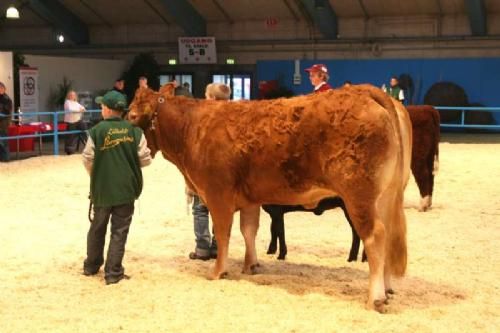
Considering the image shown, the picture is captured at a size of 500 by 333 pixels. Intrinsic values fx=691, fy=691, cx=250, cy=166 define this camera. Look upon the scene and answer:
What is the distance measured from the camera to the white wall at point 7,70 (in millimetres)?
17297

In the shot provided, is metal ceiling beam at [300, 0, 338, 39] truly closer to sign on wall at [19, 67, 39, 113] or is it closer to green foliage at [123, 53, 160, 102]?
green foliage at [123, 53, 160, 102]

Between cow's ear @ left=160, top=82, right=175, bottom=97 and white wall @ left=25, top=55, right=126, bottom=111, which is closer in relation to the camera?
cow's ear @ left=160, top=82, right=175, bottom=97

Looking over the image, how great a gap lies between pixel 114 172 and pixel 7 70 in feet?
43.4

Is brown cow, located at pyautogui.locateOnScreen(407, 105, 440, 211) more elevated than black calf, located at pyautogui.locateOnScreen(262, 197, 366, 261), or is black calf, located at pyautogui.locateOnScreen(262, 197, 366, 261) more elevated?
brown cow, located at pyautogui.locateOnScreen(407, 105, 440, 211)

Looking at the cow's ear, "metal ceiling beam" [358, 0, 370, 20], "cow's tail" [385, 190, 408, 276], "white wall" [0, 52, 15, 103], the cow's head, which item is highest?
"metal ceiling beam" [358, 0, 370, 20]

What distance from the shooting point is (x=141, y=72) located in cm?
2420

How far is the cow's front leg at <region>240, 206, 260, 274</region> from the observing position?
19.1 feet

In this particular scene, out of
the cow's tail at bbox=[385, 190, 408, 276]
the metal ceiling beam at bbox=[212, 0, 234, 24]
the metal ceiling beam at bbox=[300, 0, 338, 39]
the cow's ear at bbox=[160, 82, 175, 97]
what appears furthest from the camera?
the metal ceiling beam at bbox=[212, 0, 234, 24]

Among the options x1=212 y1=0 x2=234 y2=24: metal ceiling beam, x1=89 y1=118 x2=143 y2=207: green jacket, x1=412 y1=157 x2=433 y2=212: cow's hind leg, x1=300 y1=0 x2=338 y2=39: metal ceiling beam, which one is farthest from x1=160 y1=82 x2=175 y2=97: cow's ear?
x1=212 y1=0 x2=234 y2=24: metal ceiling beam

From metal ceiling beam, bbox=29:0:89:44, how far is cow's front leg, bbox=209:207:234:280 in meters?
21.5

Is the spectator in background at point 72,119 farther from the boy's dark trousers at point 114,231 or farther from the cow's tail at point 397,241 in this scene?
the cow's tail at point 397,241

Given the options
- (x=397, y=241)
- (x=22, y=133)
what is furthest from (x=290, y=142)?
(x=22, y=133)

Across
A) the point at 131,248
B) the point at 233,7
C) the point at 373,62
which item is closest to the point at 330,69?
the point at 373,62

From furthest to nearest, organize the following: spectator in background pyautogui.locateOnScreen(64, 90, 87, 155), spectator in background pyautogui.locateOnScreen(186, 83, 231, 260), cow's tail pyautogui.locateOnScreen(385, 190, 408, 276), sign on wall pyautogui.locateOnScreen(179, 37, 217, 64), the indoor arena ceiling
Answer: sign on wall pyautogui.locateOnScreen(179, 37, 217, 64) → the indoor arena ceiling → spectator in background pyautogui.locateOnScreen(64, 90, 87, 155) → spectator in background pyautogui.locateOnScreen(186, 83, 231, 260) → cow's tail pyautogui.locateOnScreen(385, 190, 408, 276)
